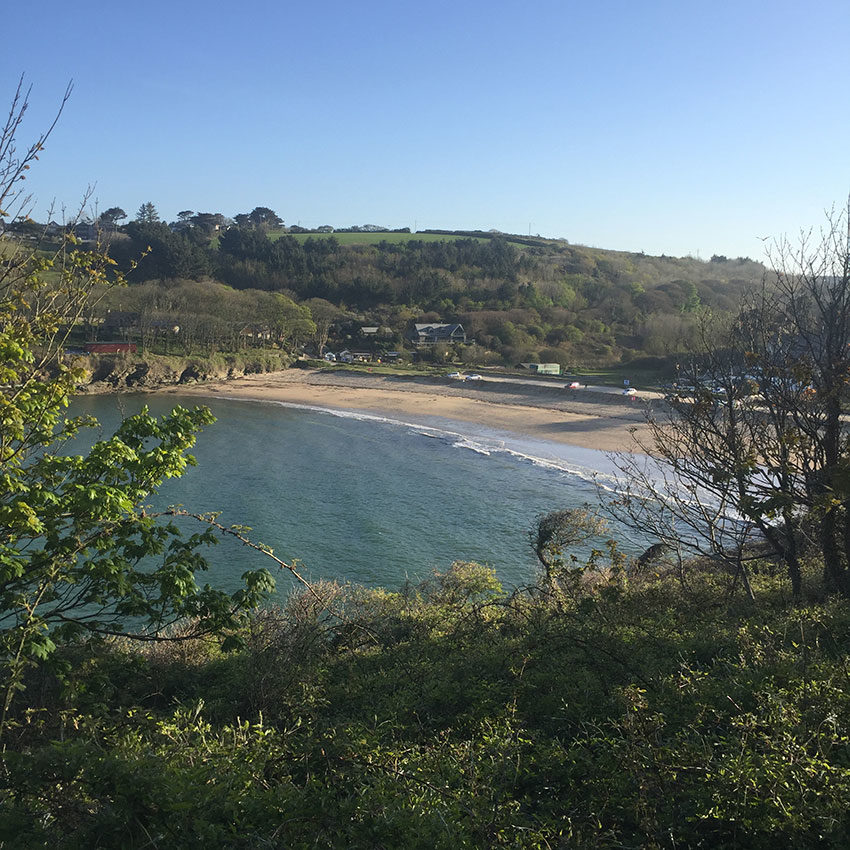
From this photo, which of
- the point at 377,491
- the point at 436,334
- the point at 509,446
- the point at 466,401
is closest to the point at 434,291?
the point at 436,334

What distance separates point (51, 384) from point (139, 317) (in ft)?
226

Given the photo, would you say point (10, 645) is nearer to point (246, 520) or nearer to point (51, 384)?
point (51, 384)

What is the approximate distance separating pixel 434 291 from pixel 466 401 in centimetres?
4762

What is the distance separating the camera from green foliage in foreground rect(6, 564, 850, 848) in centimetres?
343

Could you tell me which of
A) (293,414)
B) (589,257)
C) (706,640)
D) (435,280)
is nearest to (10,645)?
(706,640)

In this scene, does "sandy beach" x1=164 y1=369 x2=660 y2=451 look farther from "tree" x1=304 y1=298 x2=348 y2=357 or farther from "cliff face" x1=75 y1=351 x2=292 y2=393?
"tree" x1=304 y1=298 x2=348 y2=357

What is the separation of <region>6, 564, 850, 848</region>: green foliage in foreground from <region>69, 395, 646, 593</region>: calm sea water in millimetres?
6043

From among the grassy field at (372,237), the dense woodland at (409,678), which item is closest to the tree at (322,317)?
the grassy field at (372,237)

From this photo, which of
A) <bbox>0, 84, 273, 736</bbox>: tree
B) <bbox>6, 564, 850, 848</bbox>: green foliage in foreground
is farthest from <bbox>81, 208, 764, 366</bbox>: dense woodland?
<bbox>0, 84, 273, 736</bbox>: tree

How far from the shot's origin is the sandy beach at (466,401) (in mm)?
44188

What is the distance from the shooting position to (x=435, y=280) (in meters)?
100

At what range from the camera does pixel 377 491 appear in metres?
28.4

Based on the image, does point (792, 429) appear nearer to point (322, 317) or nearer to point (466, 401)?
point (466, 401)

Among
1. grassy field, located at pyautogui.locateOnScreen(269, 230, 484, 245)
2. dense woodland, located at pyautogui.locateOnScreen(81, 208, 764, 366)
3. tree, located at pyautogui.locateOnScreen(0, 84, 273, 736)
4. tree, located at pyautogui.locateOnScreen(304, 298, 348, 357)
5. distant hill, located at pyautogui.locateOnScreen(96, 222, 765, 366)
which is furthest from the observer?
grassy field, located at pyautogui.locateOnScreen(269, 230, 484, 245)
